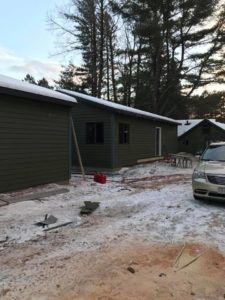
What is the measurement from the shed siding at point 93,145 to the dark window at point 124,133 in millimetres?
986

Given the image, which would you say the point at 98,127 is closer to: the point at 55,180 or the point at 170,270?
the point at 55,180

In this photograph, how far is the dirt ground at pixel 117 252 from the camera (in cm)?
405

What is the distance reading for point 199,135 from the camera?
31609 mm

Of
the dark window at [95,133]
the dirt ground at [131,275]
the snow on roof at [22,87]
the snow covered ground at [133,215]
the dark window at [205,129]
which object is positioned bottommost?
the dirt ground at [131,275]

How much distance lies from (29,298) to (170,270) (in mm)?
1800

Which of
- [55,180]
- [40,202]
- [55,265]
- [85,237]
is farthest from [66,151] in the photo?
[55,265]

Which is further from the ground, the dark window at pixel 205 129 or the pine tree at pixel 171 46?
the pine tree at pixel 171 46

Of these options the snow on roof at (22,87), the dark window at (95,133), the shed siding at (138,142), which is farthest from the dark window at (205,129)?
the snow on roof at (22,87)

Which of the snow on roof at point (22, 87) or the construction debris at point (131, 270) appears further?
the snow on roof at point (22, 87)

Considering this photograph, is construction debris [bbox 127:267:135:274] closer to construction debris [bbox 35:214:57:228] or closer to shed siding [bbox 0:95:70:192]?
construction debris [bbox 35:214:57:228]

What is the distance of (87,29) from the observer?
99.1 feet

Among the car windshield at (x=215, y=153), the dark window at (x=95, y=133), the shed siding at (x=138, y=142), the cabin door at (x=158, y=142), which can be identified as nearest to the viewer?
the car windshield at (x=215, y=153)

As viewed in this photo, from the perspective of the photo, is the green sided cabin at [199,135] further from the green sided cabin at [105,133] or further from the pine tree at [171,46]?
the green sided cabin at [105,133]

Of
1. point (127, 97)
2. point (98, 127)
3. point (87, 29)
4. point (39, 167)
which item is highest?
point (87, 29)
